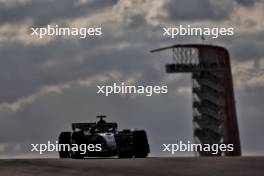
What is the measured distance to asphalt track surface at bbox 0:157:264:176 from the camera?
75.6 ft

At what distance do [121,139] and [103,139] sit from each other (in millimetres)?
1070

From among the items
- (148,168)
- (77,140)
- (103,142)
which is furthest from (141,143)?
(148,168)

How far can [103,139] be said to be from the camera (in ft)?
152

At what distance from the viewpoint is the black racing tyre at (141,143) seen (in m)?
44.8

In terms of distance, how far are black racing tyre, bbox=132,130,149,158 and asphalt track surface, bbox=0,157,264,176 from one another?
16861 millimetres

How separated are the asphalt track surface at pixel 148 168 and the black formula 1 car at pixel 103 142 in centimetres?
1708

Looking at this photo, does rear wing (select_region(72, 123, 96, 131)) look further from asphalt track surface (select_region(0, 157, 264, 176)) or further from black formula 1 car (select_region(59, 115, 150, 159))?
asphalt track surface (select_region(0, 157, 264, 176))

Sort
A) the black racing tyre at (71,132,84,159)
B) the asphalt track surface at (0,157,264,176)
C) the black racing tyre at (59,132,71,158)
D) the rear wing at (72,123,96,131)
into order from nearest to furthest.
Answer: the asphalt track surface at (0,157,264,176) → the black racing tyre at (71,132,84,159) → the black racing tyre at (59,132,71,158) → the rear wing at (72,123,96,131)

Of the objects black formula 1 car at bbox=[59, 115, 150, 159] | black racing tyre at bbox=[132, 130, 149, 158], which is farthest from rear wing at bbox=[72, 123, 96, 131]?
black racing tyre at bbox=[132, 130, 149, 158]

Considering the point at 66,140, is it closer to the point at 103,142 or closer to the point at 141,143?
the point at 103,142

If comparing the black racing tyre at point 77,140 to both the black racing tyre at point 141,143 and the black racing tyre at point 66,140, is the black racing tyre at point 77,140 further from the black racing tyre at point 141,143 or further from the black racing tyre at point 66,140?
the black racing tyre at point 141,143

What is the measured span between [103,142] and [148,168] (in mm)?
21439

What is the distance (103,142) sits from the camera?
46.2 metres

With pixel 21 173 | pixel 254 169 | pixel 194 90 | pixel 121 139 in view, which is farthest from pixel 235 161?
pixel 194 90
